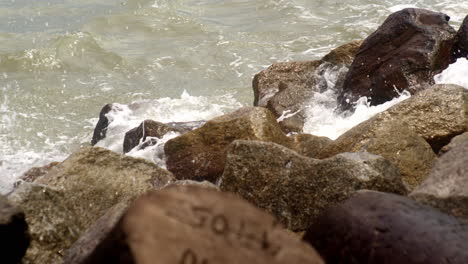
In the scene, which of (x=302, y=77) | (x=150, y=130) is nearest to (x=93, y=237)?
(x=150, y=130)

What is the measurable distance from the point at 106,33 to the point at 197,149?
8241 millimetres

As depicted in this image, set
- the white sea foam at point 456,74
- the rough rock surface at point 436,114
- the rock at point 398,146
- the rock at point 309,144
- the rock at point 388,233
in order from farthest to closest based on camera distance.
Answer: the white sea foam at point 456,74
the rock at point 309,144
the rough rock surface at point 436,114
the rock at point 398,146
the rock at point 388,233

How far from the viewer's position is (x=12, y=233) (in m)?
3.73

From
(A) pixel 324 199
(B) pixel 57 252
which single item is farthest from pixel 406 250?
(B) pixel 57 252

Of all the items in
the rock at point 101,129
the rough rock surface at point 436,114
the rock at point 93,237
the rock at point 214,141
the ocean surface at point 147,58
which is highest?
the rock at point 93,237

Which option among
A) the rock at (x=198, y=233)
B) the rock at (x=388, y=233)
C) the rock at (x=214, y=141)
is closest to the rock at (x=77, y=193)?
the rock at (x=214, y=141)

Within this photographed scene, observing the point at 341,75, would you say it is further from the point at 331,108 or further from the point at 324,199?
the point at 324,199

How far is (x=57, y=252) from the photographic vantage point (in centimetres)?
411

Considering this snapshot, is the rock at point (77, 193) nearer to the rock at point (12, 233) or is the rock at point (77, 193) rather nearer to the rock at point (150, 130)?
the rock at point (12, 233)

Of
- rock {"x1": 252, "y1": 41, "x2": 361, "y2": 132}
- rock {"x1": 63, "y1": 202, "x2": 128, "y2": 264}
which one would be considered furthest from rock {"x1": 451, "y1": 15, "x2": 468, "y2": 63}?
rock {"x1": 63, "y1": 202, "x2": 128, "y2": 264}

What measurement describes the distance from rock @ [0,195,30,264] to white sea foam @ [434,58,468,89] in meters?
4.77

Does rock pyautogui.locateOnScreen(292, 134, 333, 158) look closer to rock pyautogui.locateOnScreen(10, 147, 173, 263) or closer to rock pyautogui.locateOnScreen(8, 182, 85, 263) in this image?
rock pyautogui.locateOnScreen(10, 147, 173, 263)

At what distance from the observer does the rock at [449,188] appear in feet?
12.6

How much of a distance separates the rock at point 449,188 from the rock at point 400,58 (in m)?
3.20
